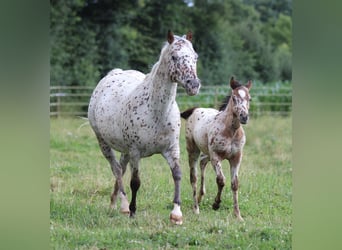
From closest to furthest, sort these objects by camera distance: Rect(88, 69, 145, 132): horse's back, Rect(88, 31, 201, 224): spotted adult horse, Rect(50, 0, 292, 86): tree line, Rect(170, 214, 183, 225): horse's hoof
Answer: Rect(88, 31, 201, 224): spotted adult horse → Rect(170, 214, 183, 225): horse's hoof → Rect(88, 69, 145, 132): horse's back → Rect(50, 0, 292, 86): tree line

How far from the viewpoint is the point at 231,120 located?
4148mm

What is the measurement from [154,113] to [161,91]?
0.53 ft

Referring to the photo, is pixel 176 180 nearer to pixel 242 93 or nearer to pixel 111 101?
pixel 242 93

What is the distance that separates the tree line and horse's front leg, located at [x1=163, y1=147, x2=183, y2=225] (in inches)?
353

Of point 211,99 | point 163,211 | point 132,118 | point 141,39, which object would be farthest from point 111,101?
point 141,39

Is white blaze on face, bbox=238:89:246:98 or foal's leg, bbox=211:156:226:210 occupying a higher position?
white blaze on face, bbox=238:89:246:98

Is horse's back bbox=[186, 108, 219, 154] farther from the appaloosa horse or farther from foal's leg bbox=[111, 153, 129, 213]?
foal's leg bbox=[111, 153, 129, 213]

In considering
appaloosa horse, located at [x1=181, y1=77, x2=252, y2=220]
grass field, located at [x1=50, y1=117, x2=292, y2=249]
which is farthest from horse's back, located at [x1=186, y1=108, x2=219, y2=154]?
grass field, located at [x1=50, y1=117, x2=292, y2=249]

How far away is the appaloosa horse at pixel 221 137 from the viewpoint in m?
3.94

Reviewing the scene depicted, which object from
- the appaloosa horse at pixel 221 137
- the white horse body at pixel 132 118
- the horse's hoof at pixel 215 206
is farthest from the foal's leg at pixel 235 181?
the white horse body at pixel 132 118

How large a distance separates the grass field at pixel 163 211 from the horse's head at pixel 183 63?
34.5 inches

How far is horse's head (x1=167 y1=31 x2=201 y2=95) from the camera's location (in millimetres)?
3176

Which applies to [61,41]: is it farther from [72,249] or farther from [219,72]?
[72,249]

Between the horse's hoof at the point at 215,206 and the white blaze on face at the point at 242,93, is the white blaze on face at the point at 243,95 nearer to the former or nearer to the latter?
the white blaze on face at the point at 242,93
